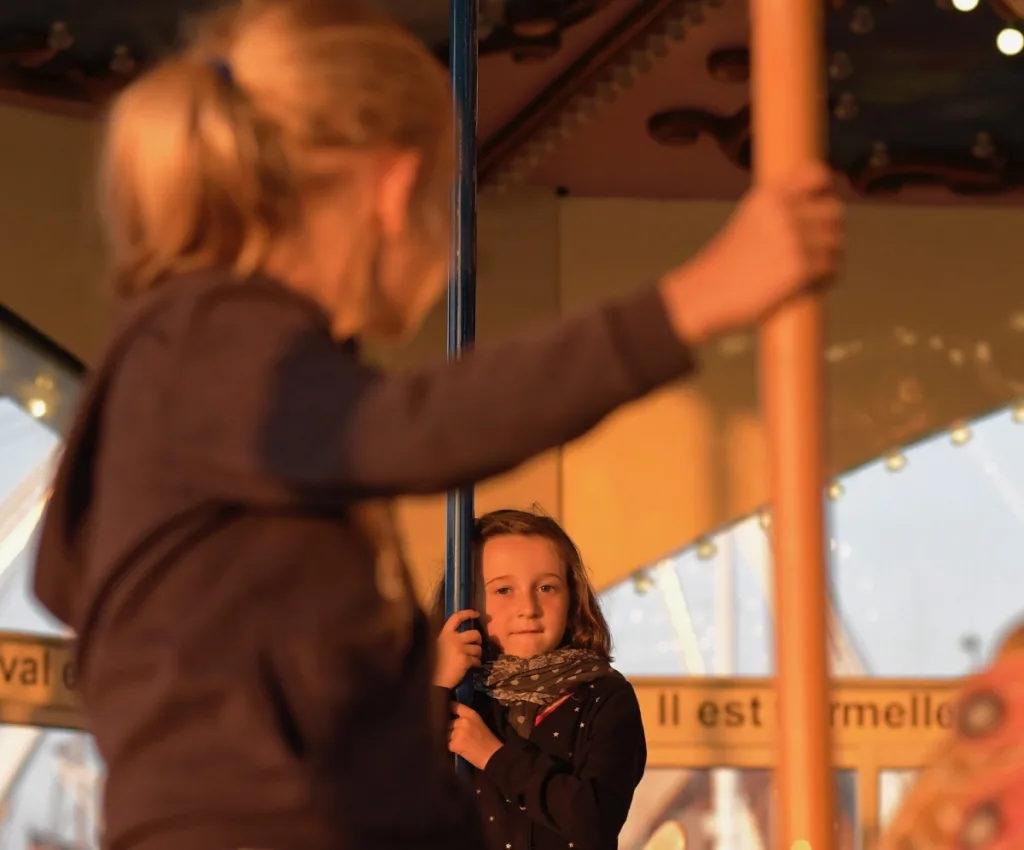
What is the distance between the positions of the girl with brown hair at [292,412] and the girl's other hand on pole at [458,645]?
96 centimetres

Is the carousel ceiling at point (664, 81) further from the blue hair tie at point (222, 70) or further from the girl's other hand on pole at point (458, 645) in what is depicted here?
the blue hair tie at point (222, 70)

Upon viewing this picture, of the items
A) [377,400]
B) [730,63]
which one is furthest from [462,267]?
[730,63]

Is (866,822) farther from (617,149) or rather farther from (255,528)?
(255,528)

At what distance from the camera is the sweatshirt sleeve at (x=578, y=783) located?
1859 mm

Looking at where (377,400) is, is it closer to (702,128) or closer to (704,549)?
(702,128)

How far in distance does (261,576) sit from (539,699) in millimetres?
1277

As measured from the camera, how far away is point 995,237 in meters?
3.93

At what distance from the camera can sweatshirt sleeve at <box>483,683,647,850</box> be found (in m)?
1.86

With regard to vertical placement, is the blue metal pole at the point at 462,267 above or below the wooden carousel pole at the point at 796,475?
above

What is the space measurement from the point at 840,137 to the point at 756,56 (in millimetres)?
2914

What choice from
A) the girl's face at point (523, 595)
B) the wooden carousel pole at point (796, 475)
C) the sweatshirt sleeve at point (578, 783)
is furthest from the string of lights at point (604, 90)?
the wooden carousel pole at point (796, 475)

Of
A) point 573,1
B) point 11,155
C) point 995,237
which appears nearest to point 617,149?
point 573,1

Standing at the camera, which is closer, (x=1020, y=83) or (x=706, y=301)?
(x=706, y=301)

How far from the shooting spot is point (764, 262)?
0.65m
